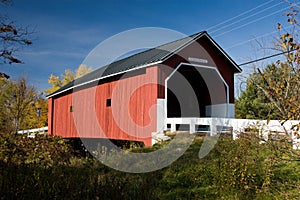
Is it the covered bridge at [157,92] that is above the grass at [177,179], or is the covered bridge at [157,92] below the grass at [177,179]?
above

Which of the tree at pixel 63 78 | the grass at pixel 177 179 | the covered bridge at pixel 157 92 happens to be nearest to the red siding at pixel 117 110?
the covered bridge at pixel 157 92

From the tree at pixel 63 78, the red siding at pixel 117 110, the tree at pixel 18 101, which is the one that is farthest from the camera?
the tree at pixel 63 78

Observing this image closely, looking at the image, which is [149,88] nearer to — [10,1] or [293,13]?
[10,1]

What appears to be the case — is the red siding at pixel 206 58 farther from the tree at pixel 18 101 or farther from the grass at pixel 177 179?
the tree at pixel 18 101

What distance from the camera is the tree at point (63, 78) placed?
119ft

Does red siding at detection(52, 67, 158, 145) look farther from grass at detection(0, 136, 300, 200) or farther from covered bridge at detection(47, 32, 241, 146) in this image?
grass at detection(0, 136, 300, 200)

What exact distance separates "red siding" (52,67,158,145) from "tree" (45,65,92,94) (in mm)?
19220

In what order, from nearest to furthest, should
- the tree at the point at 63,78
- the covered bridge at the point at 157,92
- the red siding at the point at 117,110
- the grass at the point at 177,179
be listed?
the grass at the point at 177,179 < the covered bridge at the point at 157,92 < the red siding at the point at 117,110 < the tree at the point at 63,78

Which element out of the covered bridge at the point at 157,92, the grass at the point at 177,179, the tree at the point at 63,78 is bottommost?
the grass at the point at 177,179

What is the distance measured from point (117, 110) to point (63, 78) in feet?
90.6

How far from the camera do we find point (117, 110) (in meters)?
12.6

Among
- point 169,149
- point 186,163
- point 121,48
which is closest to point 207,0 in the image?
point 121,48

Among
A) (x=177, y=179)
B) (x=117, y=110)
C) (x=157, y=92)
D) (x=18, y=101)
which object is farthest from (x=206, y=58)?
(x=18, y=101)

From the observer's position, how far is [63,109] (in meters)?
18.8
